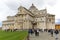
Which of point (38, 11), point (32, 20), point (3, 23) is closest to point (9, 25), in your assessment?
point (3, 23)

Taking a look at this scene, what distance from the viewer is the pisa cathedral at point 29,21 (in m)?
110

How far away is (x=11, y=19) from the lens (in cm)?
12900

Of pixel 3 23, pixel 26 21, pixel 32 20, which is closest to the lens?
pixel 26 21

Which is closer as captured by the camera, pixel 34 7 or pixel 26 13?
pixel 26 13

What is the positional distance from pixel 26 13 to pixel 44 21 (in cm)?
1101

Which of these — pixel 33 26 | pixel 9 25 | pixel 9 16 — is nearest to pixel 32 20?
pixel 33 26

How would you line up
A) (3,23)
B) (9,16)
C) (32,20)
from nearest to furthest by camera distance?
1. (32,20)
2. (3,23)
3. (9,16)

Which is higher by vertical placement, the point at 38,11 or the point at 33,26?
the point at 38,11

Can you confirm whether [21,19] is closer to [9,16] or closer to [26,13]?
[26,13]

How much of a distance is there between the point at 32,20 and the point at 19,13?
942 cm

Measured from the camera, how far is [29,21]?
111438mm

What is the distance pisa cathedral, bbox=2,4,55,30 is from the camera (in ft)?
362

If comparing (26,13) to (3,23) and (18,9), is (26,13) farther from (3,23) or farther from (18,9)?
(3,23)

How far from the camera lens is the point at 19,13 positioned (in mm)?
113750
